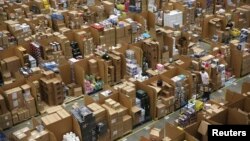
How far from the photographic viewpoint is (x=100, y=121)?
9.98 metres

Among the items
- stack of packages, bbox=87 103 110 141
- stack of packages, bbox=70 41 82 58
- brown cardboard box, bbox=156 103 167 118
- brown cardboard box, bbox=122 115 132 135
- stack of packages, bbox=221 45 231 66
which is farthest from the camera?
stack of packages, bbox=70 41 82 58

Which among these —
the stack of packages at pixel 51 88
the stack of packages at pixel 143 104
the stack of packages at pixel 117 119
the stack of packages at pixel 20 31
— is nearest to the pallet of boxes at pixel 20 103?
the stack of packages at pixel 51 88

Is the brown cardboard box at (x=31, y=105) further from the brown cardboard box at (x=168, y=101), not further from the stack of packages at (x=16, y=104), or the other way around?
the brown cardboard box at (x=168, y=101)

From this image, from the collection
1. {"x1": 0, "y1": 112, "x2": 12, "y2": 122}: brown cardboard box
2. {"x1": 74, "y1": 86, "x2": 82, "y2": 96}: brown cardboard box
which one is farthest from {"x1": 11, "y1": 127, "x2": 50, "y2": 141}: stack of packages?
{"x1": 74, "y1": 86, "x2": 82, "y2": 96}: brown cardboard box

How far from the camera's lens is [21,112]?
1126 cm

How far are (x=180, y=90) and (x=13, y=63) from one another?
20.3ft

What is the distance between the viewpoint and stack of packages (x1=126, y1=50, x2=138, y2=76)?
1324 cm

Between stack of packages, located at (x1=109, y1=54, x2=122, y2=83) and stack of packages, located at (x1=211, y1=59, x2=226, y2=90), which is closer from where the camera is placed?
stack of packages, located at (x1=211, y1=59, x2=226, y2=90)

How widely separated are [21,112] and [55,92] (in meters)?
1.27

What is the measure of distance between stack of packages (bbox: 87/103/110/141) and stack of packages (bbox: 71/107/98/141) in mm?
146

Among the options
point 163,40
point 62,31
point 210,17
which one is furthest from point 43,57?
point 210,17

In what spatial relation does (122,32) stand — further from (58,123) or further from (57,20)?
(58,123)

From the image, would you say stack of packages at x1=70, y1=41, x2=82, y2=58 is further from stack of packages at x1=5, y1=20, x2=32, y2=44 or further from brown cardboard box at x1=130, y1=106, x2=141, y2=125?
brown cardboard box at x1=130, y1=106, x2=141, y2=125

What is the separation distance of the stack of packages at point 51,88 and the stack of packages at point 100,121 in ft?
7.03
